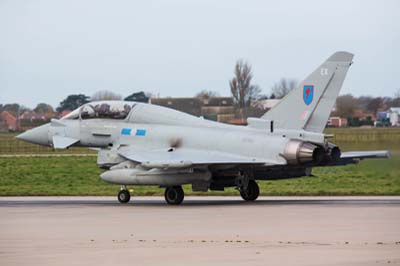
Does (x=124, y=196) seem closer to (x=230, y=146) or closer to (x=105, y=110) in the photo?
(x=105, y=110)

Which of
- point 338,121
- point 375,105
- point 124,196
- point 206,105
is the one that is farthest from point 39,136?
point 338,121

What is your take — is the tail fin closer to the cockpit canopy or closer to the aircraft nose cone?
the cockpit canopy

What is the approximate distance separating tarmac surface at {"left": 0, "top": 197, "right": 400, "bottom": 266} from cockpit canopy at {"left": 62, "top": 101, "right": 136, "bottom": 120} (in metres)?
3.12

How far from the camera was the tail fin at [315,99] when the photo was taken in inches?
1116

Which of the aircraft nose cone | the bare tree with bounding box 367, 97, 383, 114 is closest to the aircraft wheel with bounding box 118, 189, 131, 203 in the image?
the aircraft nose cone

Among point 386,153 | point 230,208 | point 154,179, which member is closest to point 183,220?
point 230,208

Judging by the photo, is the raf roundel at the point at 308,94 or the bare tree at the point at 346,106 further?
the bare tree at the point at 346,106

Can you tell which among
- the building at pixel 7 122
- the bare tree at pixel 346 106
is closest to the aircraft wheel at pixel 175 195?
the bare tree at pixel 346 106

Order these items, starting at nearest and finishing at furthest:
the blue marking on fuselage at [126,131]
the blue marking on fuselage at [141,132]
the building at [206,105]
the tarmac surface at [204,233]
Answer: the tarmac surface at [204,233], the blue marking on fuselage at [141,132], the blue marking on fuselage at [126,131], the building at [206,105]

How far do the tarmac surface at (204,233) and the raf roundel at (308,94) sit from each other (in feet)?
10.1

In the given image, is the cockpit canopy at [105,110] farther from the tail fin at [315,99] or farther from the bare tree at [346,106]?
the bare tree at [346,106]

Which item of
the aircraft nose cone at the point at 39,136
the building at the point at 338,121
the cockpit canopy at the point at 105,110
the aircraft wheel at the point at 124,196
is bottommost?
the aircraft wheel at the point at 124,196

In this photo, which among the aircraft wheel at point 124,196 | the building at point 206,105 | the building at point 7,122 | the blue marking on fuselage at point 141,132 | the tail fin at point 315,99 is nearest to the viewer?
the tail fin at point 315,99

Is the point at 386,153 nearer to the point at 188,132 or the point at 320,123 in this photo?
the point at 320,123
